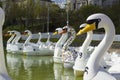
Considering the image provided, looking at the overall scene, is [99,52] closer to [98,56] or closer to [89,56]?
[98,56]

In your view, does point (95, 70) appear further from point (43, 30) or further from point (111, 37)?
point (43, 30)

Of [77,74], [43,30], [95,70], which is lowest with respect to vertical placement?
[43,30]

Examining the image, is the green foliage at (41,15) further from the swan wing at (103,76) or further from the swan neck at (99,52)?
the swan wing at (103,76)

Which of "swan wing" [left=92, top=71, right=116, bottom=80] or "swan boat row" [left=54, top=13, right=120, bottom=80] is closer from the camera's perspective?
"swan wing" [left=92, top=71, right=116, bottom=80]

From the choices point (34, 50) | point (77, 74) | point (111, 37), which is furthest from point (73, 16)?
point (111, 37)

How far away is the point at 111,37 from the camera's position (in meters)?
8.18

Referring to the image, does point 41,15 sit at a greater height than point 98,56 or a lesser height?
lesser

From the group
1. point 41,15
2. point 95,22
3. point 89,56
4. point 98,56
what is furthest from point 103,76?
point 41,15

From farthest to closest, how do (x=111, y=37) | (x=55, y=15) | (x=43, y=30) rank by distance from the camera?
(x=55, y=15) → (x=43, y=30) → (x=111, y=37)

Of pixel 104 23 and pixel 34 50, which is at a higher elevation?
pixel 104 23

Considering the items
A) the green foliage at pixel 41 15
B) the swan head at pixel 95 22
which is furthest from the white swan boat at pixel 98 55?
the green foliage at pixel 41 15

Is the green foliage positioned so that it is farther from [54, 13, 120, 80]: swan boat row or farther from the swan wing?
the swan wing

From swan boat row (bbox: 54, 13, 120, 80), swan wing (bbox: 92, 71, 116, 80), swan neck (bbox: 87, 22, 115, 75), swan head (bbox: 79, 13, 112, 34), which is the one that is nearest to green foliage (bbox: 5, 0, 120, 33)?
swan boat row (bbox: 54, 13, 120, 80)

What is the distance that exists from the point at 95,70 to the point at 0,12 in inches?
92.4
